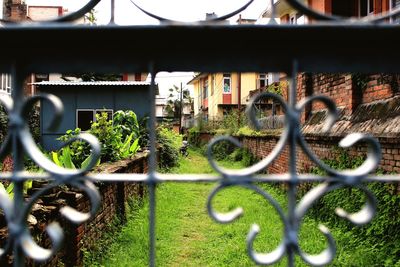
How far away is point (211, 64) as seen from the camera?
3.22 ft

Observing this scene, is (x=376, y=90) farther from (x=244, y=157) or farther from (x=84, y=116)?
(x=84, y=116)

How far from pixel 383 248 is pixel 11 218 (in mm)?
4210

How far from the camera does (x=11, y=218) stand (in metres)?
0.96

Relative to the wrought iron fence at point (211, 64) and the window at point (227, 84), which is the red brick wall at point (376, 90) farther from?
the window at point (227, 84)

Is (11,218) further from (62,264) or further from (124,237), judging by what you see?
(124,237)

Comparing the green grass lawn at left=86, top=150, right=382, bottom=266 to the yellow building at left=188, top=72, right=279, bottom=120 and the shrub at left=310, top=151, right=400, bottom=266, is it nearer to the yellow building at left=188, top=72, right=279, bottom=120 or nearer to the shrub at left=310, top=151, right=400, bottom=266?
the shrub at left=310, top=151, right=400, bottom=266

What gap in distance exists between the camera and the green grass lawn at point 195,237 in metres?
4.80

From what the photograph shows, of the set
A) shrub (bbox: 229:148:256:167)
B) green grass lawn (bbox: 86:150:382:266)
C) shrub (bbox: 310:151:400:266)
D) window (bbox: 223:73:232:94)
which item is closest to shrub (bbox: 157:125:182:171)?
shrub (bbox: 229:148:256:167)

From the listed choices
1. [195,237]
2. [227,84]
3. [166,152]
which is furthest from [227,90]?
[195,237]

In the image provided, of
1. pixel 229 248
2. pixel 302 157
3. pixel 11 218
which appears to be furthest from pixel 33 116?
pixel 11 218

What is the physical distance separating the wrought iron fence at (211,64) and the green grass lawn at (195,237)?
11.8ft

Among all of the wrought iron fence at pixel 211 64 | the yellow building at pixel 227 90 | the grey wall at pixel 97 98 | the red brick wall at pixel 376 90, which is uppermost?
the yellow building at pixel 227 90

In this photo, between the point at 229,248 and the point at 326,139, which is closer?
the point at 229,248

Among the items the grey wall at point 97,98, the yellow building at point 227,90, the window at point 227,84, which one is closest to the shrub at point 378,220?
the grey wall at point 97,98
